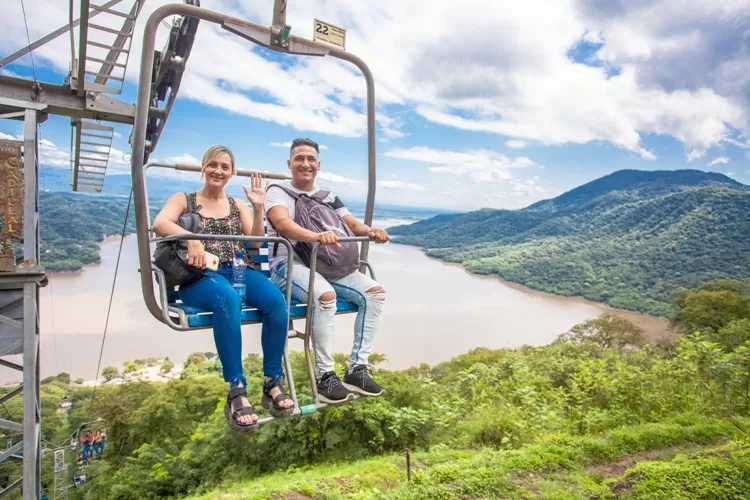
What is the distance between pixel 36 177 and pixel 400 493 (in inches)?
154

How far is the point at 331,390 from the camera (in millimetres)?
2400

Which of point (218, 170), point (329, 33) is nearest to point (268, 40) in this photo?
point (329, 33)

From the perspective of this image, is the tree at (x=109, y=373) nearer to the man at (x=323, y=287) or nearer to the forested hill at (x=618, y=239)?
the man at (x=323, y=287)

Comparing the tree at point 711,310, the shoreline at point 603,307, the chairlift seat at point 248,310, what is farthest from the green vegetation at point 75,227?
the tree at point 711,310

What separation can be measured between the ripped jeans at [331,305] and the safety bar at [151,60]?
0.68 metres

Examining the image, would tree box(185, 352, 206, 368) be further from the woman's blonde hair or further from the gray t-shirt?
the woman's blonde hair

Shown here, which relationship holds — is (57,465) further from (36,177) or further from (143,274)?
(143,274)

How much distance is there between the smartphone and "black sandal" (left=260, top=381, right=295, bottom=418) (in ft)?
2.17

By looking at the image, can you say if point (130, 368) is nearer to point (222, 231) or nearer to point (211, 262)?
point (222, 231)

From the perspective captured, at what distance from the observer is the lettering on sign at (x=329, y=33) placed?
233cm

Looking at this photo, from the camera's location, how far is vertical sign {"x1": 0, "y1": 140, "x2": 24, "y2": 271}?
129 inches

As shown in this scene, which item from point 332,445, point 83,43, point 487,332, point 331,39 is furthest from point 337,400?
point 487,332

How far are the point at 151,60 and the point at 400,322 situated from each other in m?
45.1

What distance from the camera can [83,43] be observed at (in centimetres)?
391
